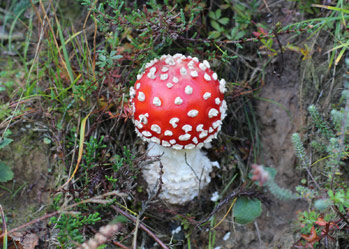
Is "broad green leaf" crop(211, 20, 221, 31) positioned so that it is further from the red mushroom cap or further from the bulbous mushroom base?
the bulbous mushroom base

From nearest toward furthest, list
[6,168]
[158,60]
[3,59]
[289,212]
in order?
1. [158,60]
2. [6,168]
3. [289,212]
4. [3,59]

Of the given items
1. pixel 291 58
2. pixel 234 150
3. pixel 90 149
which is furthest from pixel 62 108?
pixel 291 58

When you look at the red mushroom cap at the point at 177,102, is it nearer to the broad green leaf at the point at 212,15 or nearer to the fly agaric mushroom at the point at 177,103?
the fly agaric mushroom at the point at 177,103

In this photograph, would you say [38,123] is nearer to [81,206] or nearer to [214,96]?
[81,206]

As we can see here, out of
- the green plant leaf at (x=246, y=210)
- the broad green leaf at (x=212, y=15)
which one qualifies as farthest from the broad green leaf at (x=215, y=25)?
the green plant leaf at (x=246, y=210)

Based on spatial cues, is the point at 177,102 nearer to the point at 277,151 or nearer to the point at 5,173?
the point at 277,151

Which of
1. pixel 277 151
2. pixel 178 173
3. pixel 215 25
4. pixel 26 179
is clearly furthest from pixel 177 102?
pixel 26 179
